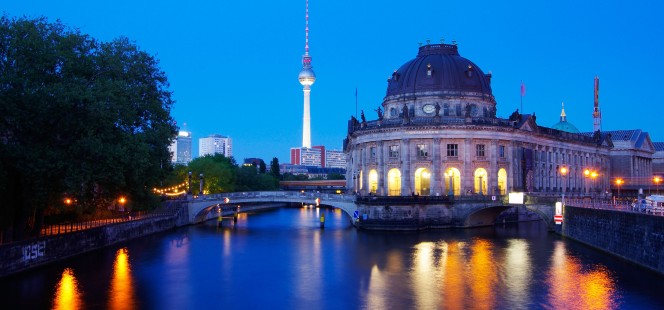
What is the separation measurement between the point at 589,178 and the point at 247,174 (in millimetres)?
75100

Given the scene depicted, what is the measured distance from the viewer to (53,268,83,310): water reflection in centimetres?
3691

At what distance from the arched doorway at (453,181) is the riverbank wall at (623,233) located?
79.5 feet

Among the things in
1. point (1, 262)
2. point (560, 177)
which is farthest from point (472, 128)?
point (1, 262)

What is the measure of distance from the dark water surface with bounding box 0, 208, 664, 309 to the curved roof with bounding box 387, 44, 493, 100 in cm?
3729

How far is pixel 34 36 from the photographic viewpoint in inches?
1756

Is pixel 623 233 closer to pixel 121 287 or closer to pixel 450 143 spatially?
pixel 121 287

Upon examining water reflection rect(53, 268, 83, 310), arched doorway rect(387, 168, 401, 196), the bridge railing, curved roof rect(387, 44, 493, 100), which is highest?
curved roof rect(387, 44, 493, 100)

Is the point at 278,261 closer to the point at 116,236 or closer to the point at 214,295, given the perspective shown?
the point at 214,295

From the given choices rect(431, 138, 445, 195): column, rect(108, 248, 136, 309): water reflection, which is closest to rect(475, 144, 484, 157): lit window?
rect(431, 138, 445, 195): column

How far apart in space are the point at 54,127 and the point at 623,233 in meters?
43.0

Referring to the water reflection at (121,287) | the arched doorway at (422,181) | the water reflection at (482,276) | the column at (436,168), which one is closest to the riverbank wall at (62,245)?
the water reflection at (121,287)

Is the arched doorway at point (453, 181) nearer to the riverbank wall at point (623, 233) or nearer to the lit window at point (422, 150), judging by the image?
the lit window at point (422, 150)

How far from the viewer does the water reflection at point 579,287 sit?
37688 mm

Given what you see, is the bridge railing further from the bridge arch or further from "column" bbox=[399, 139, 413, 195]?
the bridge arch
